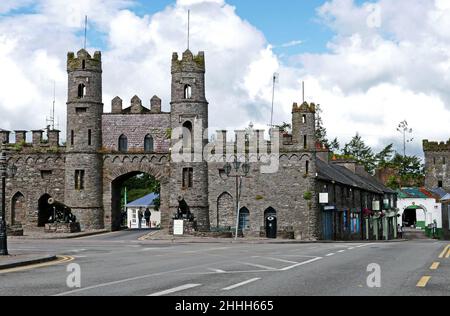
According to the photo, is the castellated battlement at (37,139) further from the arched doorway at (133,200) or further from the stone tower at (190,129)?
the stone tower at (190,129)

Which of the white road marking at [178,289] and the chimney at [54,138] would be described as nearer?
the white road marking at [178,289]

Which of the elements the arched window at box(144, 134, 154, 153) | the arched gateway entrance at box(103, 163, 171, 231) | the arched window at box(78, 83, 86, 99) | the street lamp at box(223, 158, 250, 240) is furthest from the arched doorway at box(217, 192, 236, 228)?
the arched window at box(78, 83, 86, 99)

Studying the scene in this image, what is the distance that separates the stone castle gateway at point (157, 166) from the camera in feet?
172

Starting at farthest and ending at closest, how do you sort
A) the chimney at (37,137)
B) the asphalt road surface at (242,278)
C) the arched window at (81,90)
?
1. the chimney at (37,137)
2. the arched window at (81,90)
3. the asphalt road surface at (242,278)

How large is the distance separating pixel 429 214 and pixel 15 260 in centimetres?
8626

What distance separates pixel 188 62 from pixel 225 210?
10808 mm

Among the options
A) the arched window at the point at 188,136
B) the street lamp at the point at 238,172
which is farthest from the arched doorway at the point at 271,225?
the arched window at the point at 188,136

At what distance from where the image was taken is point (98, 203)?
2095 inches

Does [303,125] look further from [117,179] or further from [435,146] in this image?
[435,146]

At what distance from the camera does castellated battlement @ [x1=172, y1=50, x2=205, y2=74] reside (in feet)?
172

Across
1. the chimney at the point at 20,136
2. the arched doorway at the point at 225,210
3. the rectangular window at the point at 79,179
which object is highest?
the chimney at the point at 20,136

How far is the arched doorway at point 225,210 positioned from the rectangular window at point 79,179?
964cm
